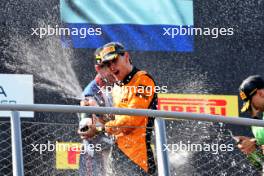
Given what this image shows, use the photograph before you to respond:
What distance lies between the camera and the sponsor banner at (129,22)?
664 centimetres

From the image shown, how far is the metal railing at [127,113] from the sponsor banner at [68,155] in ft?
4.44

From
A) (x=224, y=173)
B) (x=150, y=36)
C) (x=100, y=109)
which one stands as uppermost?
(x=150, y=36)

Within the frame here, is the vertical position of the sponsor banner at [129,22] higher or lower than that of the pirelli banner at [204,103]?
higher

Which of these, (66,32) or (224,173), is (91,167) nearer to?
(224,173)

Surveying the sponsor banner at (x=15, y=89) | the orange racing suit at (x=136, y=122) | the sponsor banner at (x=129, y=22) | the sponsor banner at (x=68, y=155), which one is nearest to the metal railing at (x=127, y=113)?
the orange racing suit at (x=136, y=122)

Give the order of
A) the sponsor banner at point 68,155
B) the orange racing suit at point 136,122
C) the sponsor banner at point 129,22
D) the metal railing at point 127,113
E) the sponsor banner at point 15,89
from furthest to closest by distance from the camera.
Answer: the sponsor banner at point 129,22 < the sponsor banner at point 15,89 < the sponsor banner at point 68,155 < the orange racing suit at point 136,122 < the metal railing at point 127,113

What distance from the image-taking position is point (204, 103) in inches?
266

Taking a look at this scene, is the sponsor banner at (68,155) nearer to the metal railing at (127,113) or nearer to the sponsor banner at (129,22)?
the sponsor banner at (129,22)

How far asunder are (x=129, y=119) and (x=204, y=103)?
172 cm

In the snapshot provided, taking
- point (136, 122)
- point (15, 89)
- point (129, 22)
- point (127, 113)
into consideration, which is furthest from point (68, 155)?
point (127, 113)

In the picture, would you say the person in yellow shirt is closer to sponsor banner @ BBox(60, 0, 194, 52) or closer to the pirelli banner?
sponsor banner @ BBox(60, 0, 194, 52)

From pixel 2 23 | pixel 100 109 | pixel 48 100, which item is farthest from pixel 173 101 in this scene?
pixel 100 109

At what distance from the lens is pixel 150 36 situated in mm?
6680

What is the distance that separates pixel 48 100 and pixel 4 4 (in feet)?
2.45
